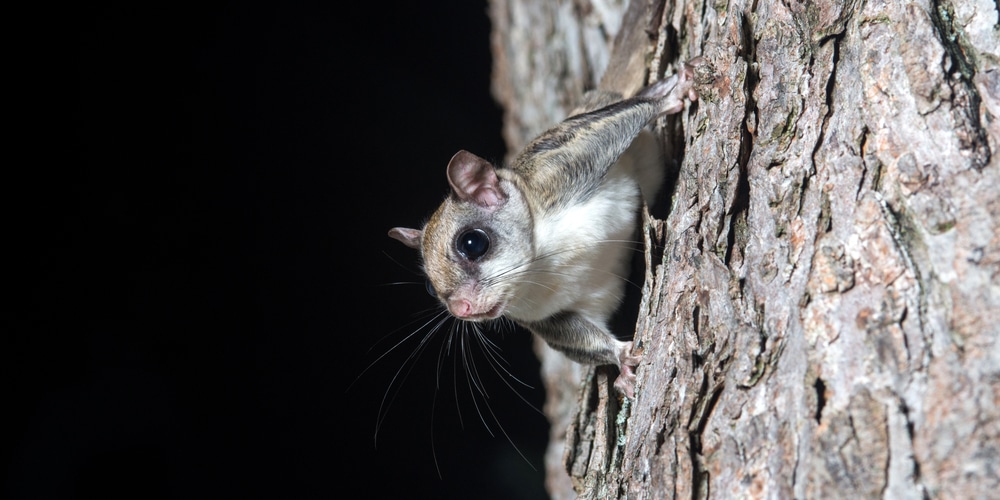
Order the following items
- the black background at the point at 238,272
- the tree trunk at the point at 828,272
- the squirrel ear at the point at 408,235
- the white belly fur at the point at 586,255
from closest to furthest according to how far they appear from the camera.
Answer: the tree trunk at the point at 828,272 < the white belly fur at the point at 586,255 < the squirrel ear at the point at 408,235 < the black background at the point at 238,272

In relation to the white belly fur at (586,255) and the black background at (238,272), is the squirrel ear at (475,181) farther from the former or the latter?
the black background at (238,272)

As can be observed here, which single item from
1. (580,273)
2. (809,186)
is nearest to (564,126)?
(580,273)

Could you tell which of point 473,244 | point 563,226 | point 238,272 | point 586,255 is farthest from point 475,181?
point 238,272

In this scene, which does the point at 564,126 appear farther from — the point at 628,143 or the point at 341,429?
the point at 341,429

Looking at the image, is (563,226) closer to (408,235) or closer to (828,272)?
(408,235)

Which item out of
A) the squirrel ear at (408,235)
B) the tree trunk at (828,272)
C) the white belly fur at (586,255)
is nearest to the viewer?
the tree trunk at (828,272)

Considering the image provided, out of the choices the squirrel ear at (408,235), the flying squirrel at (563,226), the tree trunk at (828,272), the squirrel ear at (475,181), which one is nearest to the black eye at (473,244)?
the flying squirrel at (563,226)

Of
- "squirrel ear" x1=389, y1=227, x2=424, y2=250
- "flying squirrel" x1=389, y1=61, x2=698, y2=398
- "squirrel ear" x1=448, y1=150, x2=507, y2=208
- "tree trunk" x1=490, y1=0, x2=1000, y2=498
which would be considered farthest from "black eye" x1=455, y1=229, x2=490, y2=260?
"tree trunk" x1=490, y1=0, x2=1000, y2=498

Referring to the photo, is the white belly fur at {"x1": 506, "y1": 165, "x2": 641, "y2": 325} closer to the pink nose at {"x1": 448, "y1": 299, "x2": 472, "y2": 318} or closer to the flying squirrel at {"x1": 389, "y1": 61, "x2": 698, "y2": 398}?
the flying squirrel at {"x1": 389, "y1": 61, "x2": 698, "y2": 398}
